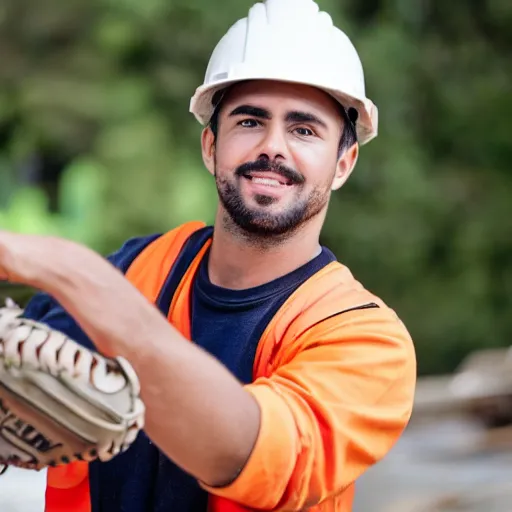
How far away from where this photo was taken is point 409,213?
6.64 m

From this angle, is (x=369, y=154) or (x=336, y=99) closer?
(x=336, y=99)

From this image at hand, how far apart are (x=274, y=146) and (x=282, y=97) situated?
71 mm

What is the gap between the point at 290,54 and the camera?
51.8 inches

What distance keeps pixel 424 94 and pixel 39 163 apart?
3.01m

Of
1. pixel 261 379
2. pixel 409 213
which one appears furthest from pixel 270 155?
pixel 409 213

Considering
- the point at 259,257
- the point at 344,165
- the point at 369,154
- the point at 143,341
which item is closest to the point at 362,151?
the point at 369,154

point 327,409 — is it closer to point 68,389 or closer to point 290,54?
point 68,389

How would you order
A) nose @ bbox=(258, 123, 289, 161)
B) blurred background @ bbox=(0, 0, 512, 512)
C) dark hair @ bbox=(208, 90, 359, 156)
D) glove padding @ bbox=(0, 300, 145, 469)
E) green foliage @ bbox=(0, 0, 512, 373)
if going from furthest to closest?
1. green foliage @ bbox=(0, 0, 512, 373)
2. blurred background @ bbox=(0, 0, 512, 512)
3. dark hair @ bbox=(208, 90, 359, 156)
4. nose @ bbox=(258, 123, 289, 161)
5. glove padding @ bbox=(0, 300, 145, 469)

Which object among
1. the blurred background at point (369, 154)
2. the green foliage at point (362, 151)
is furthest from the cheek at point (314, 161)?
the green foliage at point (362, 151)

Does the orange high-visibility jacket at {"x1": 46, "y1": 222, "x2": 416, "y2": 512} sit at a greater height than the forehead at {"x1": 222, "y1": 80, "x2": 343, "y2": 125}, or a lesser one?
lesser

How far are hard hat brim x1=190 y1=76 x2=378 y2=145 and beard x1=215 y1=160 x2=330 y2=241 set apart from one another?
0.41ft

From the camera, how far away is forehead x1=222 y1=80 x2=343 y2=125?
1.32 metres

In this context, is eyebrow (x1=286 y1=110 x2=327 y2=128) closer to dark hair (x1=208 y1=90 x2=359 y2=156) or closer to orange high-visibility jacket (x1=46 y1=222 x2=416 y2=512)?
dark hair (x1=208 y1=90 x2=359 y2=156)


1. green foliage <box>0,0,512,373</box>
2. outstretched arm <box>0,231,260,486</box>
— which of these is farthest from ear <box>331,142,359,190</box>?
green foliage <box>0,0,512,373</box>
